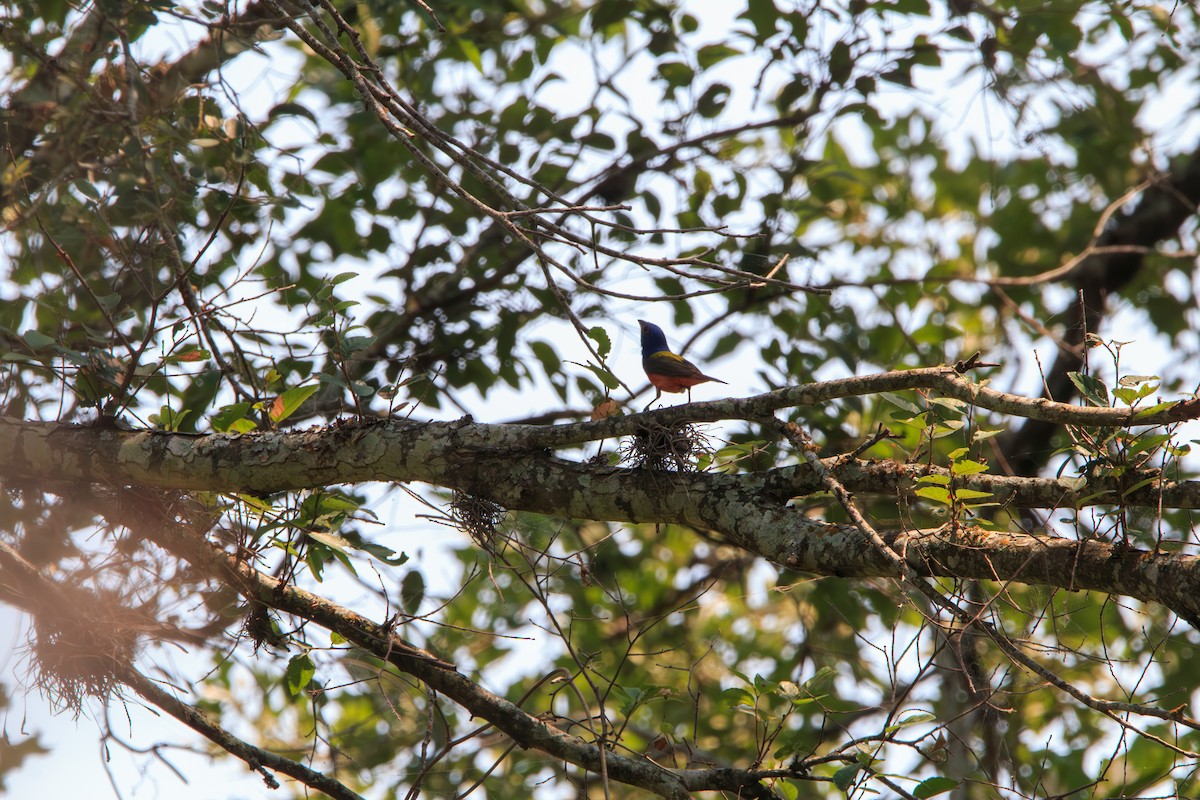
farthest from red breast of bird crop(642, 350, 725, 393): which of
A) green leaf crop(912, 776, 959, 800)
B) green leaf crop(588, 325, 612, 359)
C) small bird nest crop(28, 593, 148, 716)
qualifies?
small bird nest crop(28, 593, 148, 716)

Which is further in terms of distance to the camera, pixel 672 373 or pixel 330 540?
pixel 672 373

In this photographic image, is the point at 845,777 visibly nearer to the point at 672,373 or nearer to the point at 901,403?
the point at 901,403

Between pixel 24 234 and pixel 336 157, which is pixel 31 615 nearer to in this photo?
pixel 24 234

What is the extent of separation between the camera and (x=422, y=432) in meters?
3.56

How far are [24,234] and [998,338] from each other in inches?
317

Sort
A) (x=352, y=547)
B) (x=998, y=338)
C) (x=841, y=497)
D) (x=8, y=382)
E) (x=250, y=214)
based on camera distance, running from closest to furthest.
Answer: (x=841, y=497) < (x=352, y=547) < (x=8, y=382) < (x=250, y=214) < (x=998, y=338)

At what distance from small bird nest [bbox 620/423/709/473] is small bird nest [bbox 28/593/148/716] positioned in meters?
2.13

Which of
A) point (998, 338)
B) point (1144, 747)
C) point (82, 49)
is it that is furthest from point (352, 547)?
point (998, 338)

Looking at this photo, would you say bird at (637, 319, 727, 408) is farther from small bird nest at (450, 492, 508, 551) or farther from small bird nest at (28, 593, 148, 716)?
small bird nest at (28, 593, 148, 716)

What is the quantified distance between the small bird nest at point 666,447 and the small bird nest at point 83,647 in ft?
6.99

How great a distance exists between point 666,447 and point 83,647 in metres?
2.41

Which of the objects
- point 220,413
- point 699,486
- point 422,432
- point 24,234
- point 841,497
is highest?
point 24,234

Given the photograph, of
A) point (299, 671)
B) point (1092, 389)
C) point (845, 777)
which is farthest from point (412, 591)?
point (1092, 389)

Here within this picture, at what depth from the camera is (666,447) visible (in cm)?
337
